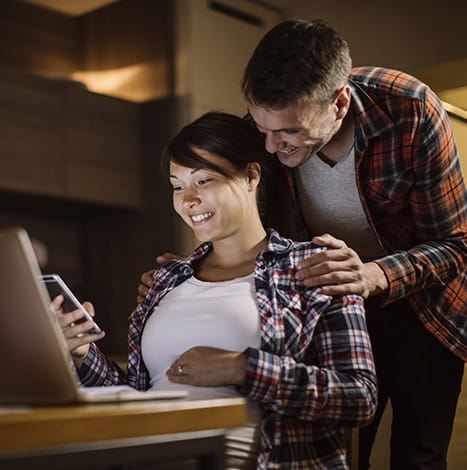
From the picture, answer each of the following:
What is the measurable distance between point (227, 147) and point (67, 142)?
2.35 m

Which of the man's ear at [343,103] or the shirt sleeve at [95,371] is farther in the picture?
the man's ear at [343,103]

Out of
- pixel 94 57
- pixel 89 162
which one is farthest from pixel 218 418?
pixel 94 57

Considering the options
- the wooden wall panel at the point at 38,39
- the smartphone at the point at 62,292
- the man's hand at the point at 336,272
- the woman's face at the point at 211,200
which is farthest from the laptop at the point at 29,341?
the wooden wall panel at the point at 38,39

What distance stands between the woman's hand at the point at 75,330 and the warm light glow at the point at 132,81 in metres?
2.70

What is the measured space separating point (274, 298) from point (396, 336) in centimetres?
41

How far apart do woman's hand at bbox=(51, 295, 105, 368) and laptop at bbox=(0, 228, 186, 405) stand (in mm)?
428

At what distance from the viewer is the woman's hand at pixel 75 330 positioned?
3.81ft

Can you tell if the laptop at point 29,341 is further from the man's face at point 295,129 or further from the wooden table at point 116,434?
the man's face at point 295,129

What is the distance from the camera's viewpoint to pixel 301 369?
103 cm

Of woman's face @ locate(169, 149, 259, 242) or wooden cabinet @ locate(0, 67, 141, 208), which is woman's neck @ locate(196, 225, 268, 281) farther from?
wooden cabinet @ locate(0, 67, 141, 208)

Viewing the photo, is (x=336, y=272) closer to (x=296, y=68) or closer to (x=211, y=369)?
(x=211, y=369)

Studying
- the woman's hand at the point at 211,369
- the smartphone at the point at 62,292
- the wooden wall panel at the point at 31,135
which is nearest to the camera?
the woman's hand at the point at 211,369

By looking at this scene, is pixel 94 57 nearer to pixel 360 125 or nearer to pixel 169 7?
pixel 169 7

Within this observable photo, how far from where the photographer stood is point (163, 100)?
3.76 metres
